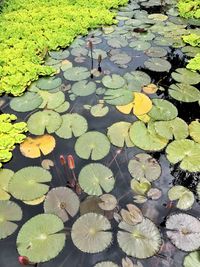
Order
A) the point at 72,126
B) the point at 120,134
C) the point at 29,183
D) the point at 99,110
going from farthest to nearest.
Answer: the point at 99,110 < the point at 72,126 < the point at 120,134 < the point at 29,183

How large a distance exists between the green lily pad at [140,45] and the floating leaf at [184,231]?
3.68 metres

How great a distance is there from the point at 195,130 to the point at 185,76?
1.38 meters

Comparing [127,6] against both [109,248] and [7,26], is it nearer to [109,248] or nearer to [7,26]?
[7,26]

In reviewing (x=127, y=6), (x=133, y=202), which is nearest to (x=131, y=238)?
(x=133, y=202)

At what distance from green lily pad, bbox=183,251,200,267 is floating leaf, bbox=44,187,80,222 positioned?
1.20 m

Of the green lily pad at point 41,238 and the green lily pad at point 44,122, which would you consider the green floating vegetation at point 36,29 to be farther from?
the green lily pad at point 41,238

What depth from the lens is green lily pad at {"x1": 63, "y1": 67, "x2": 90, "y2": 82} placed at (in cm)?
520

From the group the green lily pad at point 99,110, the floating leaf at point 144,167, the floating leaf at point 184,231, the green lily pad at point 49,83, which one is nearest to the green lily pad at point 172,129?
the floating leaf at point 144,167

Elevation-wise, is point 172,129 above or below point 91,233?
above

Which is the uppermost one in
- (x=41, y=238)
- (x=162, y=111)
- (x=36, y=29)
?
A: (x=36, y=29)

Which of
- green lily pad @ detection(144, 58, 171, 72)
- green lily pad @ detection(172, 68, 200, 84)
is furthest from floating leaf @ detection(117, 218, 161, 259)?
green lily pad @ detection(144, 58, 171, 72)

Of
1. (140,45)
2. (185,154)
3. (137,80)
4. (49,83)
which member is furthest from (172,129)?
(140,45)

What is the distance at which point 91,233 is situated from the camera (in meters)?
3.13

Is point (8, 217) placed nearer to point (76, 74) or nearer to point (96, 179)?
point (96, 179)
